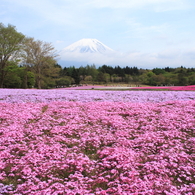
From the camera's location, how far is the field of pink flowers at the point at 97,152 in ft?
19.4

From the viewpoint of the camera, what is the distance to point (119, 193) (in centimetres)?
542

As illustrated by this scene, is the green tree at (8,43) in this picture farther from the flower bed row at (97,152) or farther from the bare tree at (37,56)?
the flower bed row at (97,152)

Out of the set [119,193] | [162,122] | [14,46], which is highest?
[14,46]

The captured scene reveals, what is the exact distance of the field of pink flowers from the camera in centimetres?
592

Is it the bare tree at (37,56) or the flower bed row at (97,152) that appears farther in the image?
the bare tree at (37,56)

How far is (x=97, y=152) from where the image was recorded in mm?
8203

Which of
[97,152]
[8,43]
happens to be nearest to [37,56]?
A: [8,43]

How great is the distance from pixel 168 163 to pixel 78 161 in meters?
3.10

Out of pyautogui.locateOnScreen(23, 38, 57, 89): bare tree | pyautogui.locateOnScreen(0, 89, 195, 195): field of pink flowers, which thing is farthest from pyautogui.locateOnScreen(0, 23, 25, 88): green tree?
pyautogui.locateOnScreen(0, 89, 195, 195): field of pink flowers

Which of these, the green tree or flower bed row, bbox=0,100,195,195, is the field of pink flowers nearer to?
flower bed row, bbox=0,100,195,195

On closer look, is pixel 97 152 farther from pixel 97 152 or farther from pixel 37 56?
pixel 37 56

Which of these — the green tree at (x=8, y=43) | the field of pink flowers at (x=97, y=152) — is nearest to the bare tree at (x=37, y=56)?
the green tree at (x=8, y=43)

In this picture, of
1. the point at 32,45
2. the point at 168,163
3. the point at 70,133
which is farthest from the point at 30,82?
the point at 168,163

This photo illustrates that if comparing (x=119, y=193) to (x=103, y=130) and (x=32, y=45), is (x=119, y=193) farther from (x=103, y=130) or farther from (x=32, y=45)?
(x=32, y=45)
